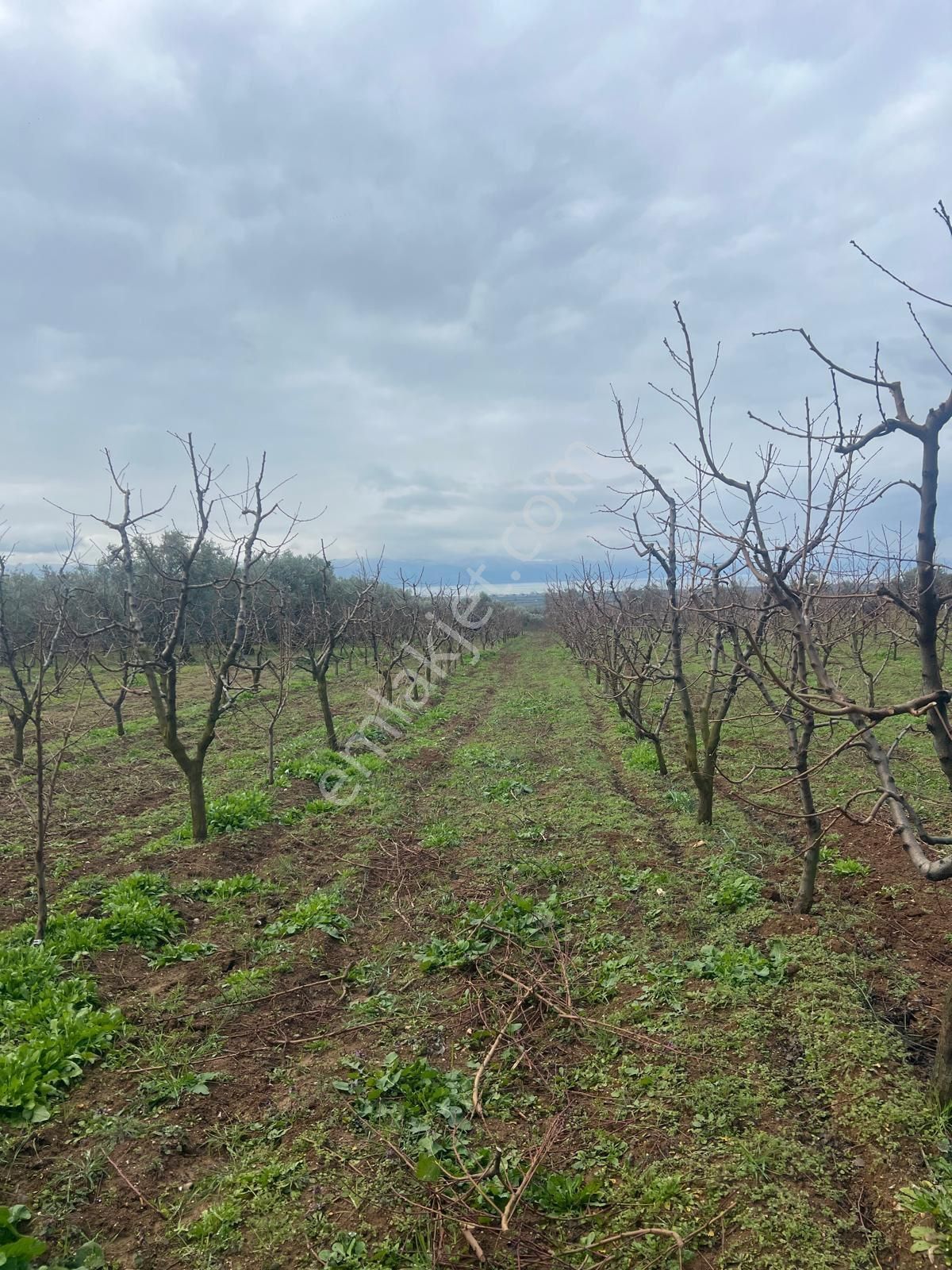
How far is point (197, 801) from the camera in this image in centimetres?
722

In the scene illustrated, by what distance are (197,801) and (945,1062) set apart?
271 inches

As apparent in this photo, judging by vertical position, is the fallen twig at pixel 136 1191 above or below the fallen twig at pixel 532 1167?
below

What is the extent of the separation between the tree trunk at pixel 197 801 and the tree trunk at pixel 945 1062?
6744mm

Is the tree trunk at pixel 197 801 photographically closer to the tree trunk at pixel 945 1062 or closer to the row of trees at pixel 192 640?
the row of trees at pixel 192 640

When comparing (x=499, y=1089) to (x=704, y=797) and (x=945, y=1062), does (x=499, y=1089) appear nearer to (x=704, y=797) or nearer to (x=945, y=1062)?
(x=945, y=1062)

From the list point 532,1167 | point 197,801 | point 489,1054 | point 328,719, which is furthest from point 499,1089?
point 328,719

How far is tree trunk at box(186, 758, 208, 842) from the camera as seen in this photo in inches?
282

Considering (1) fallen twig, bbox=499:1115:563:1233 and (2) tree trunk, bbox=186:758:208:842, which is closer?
(1) fallen twig, bbox=499:1115:563:1233

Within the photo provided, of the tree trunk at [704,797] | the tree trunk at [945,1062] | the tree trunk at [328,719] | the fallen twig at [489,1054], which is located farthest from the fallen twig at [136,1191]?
the tree trunk at [328,719]

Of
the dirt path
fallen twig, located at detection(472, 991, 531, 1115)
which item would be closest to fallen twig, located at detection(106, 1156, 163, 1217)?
the dirt path

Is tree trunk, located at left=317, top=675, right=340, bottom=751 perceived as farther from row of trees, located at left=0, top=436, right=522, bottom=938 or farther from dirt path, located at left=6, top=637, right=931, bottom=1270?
dirt path, located at left=6, top=637, right=931, bottom=1270

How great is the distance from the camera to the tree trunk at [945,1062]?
118 inches

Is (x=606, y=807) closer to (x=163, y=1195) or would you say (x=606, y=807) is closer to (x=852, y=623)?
(x=852, y=623)

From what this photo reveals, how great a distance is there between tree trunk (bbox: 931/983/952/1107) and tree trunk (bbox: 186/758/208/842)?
6.74m
